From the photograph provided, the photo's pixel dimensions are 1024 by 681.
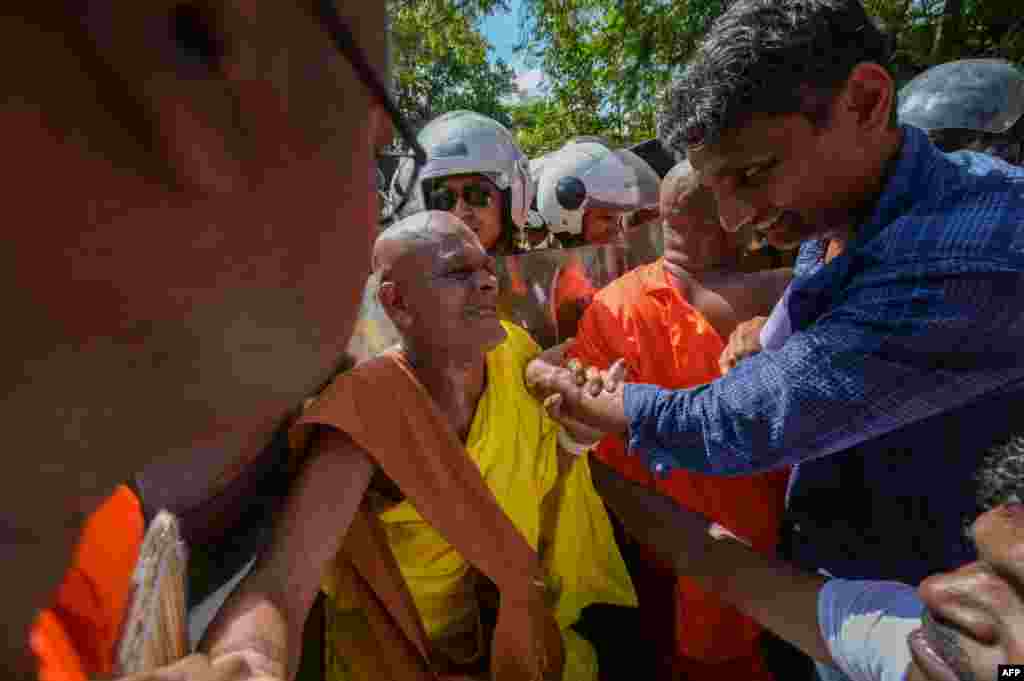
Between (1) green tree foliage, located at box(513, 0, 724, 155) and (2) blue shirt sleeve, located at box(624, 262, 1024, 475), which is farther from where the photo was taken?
(1) green tree foliage, located at box(513, 0, 724, 155)

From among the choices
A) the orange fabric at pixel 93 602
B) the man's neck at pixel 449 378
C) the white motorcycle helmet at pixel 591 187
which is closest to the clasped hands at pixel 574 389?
the man's neck at pixel 449 378

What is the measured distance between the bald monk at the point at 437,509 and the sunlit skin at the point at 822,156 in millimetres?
823

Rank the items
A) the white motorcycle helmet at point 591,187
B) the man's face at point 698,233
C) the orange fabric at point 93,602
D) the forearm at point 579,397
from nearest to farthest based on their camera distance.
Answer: the orange fabric at point 93,602
the forearm at point 579,397
the man's face at point 698,233
the white motorcycle helmet at point 591,187

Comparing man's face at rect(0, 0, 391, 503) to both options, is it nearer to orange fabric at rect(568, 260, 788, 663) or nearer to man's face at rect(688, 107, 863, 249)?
man's face at rect(688, 107, 863, 249)

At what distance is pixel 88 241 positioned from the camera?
1.15 ft

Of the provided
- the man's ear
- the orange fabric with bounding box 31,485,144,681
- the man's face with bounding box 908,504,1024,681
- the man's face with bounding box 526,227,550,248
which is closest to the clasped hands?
the man's ear

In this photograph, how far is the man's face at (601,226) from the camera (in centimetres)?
353

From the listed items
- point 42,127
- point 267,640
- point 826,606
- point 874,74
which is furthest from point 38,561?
point 874,74

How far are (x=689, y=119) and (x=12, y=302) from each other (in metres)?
1.32

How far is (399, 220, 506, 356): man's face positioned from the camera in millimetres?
1807

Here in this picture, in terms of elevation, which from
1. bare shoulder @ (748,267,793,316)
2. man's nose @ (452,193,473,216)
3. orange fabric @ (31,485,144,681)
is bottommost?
bare shoulder @ (748,267,793,316)

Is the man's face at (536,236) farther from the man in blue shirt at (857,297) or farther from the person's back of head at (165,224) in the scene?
the person's back of head at (165,224)

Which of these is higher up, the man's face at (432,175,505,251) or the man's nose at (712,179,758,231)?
the man's face at (432,175,505,251)

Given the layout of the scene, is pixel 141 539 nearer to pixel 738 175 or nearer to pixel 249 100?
pixel 249 100
